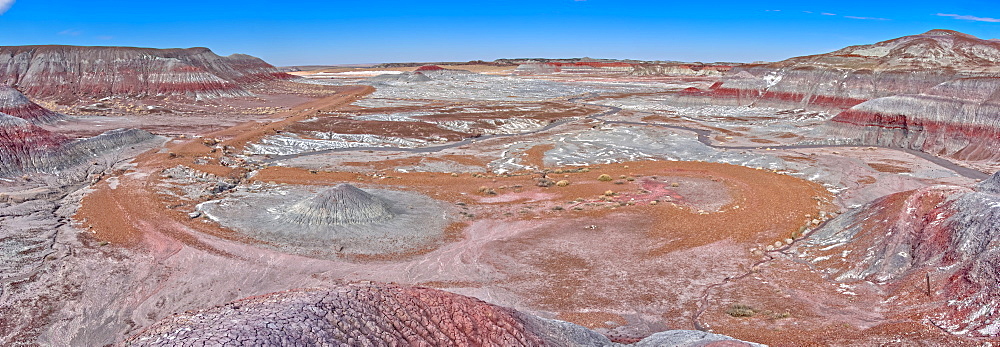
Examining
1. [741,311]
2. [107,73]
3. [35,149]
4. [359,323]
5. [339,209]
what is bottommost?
[741,311]

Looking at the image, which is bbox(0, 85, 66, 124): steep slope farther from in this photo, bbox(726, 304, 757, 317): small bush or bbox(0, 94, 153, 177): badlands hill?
bbox(726, 304, 757, 317): small bush

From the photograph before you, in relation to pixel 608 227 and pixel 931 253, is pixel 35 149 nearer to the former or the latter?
pixel 608 227

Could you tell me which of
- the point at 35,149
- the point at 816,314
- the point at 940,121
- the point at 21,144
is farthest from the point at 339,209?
the point at 940,121

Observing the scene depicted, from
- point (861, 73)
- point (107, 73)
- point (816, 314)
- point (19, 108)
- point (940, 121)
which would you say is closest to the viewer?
point (816, 314)

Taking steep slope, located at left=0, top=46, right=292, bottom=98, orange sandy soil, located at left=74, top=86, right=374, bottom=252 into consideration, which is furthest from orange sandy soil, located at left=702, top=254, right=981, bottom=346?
steep slope, located at left=0, top=46, right=292, bottom=98

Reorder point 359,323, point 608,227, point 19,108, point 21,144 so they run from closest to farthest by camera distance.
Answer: point 359,323
point 608,227
point 21,144
point 19,108

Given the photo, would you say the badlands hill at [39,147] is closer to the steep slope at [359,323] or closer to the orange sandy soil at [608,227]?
the orange sandy soil at [608,227]

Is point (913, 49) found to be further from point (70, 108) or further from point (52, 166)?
point (70, 108)
